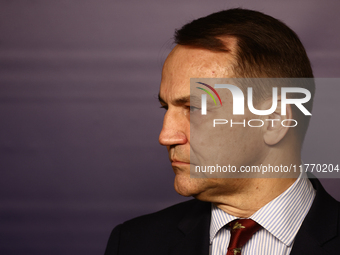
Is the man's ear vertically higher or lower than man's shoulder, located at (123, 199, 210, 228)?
higher

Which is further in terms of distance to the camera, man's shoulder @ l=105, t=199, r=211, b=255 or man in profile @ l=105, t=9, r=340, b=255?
man's shoulder @ l=105, t=199, r=211, b=255

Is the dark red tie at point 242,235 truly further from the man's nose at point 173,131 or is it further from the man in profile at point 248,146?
the man's nose at point 173,131

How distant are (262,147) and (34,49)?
170 cm

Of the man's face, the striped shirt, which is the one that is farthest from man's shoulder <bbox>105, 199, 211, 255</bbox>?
the man's face

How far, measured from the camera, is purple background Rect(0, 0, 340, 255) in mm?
2580

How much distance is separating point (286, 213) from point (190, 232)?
0.42 metres

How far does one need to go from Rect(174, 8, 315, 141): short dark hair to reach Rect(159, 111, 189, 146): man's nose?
0.27 metres

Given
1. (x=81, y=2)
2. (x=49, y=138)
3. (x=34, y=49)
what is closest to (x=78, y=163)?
(x=49, y=138)

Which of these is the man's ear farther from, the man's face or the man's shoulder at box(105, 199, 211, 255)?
the man's shoulder at box(105, 199, 211, 255)

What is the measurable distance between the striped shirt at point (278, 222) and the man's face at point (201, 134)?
140 millimetres

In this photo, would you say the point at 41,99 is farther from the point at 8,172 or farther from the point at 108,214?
the point at 108,214

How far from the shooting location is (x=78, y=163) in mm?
2648

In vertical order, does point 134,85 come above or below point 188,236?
above

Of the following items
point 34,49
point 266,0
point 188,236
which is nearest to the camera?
point 188,236
